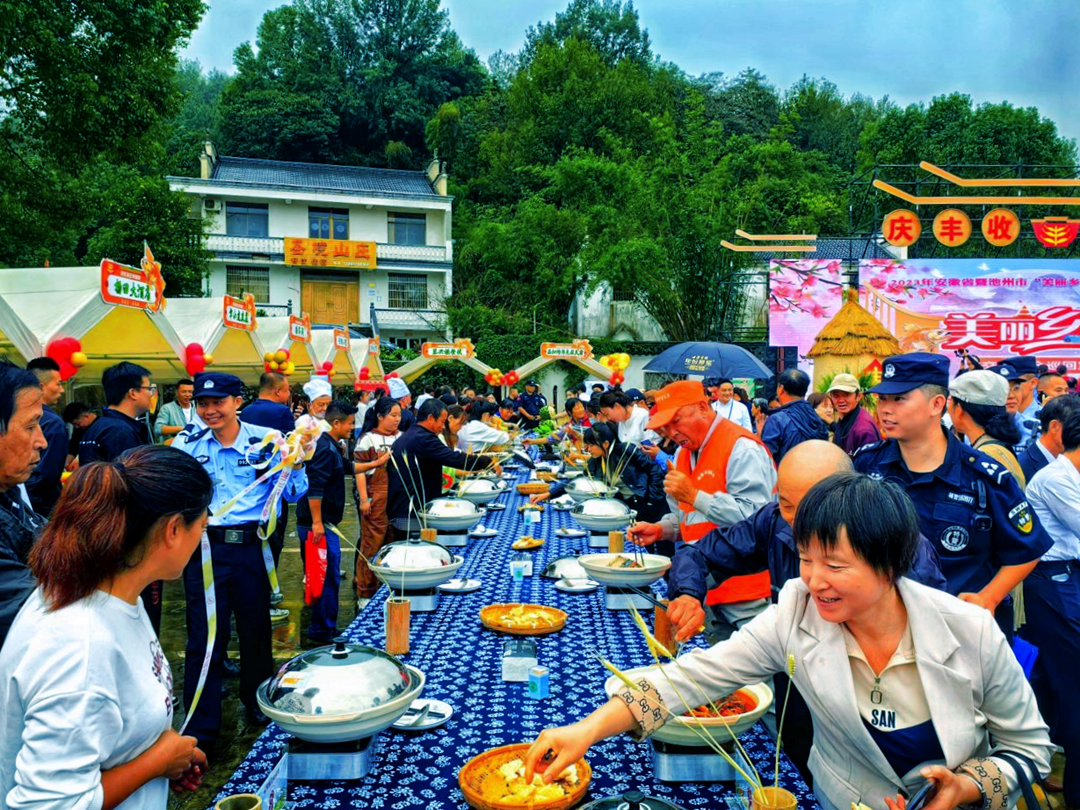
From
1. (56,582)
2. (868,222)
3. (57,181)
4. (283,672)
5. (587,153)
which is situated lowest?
(283,672)

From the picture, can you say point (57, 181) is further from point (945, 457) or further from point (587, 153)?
point (587, 153)

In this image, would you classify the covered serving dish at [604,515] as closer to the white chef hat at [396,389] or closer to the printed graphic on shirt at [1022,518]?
the printed graphic on shirt at [1022,518]

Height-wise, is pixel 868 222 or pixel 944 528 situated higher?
pixel 868 222

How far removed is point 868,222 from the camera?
28703 millimetres

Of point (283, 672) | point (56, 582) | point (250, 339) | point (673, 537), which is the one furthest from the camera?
point (250, 339)

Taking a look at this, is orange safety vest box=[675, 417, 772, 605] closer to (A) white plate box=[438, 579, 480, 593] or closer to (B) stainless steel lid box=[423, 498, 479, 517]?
(A) white plate box=[438, 579, 480, 593]

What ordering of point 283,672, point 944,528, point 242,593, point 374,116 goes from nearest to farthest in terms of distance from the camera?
point 283,672, point 944,528, point 242,593, point 374,116

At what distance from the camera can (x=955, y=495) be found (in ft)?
8.12

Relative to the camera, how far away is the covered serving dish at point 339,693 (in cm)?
174

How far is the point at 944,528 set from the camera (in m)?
2.48

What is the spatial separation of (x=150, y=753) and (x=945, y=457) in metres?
2.44

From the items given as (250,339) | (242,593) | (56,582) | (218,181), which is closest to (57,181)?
(250,339)

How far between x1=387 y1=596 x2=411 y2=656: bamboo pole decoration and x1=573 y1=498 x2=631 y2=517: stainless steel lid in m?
1.82

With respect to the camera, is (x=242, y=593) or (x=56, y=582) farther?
(x=242, y=593)
